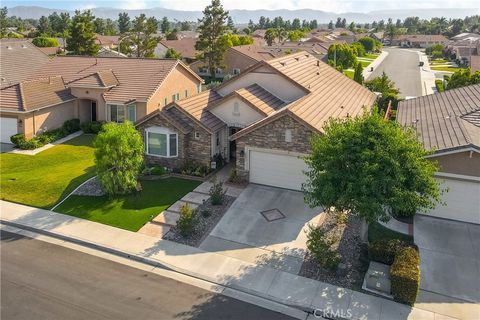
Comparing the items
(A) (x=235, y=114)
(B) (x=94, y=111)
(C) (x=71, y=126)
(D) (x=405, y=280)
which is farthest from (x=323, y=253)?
(B) (x=94, y=111)

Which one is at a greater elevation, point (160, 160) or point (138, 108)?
point (138, 108)

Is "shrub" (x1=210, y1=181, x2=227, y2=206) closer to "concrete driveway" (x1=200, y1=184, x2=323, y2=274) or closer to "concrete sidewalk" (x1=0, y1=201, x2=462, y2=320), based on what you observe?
"concrete driveway" (x1=200, y1=184, x2=323, y2=274)

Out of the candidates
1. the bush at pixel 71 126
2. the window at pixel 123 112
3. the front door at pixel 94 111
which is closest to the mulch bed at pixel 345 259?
the window at pixel 123 112

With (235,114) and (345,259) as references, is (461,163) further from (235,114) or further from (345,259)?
(235,114)

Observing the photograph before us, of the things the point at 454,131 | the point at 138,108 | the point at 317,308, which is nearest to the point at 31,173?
the point at 138,108

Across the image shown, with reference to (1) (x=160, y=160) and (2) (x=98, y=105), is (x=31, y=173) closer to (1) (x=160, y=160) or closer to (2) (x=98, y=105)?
(1) (x=160, y=160)
